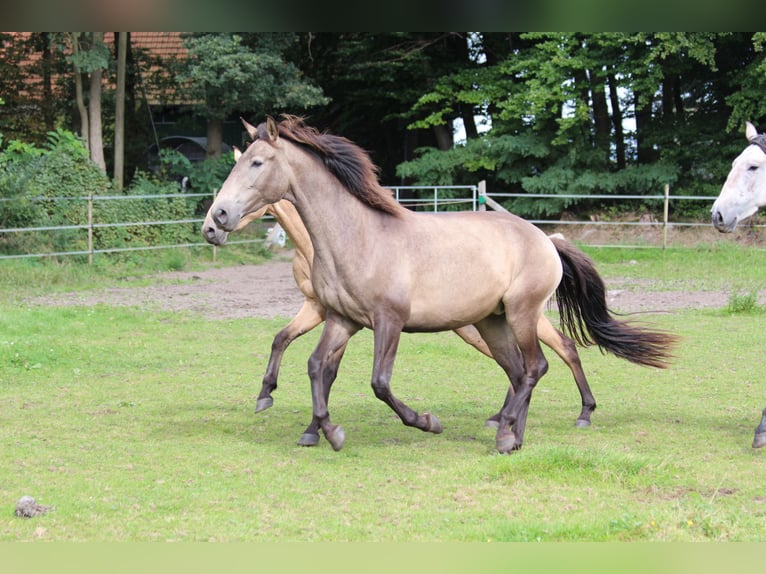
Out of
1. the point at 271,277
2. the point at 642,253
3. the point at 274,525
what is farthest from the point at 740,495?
the point at 642,253

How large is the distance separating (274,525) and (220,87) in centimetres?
1632

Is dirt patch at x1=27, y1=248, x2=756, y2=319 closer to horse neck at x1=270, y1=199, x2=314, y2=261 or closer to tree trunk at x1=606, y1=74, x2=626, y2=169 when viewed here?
horse neck at x1=270, y1=199, x2=314, y2=261

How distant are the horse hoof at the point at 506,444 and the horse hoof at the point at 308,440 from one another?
3.92ft

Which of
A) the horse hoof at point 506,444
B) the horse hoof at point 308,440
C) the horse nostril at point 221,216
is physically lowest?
the horse hoof at point 308,440

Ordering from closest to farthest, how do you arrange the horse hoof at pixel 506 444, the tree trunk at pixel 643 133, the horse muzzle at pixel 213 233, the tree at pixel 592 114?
the horse muzzle at pixel 213 233 → the horse hoof at pixel 506 444 → the tree at pixel 592 114 → the tree trunk at pixel 643 133

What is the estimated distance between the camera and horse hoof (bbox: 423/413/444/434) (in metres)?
5.80

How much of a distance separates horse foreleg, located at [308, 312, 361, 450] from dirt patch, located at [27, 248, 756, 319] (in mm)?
6132

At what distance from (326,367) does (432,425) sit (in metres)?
0.80

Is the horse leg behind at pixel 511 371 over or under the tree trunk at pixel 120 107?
under

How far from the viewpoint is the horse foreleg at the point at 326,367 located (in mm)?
5590

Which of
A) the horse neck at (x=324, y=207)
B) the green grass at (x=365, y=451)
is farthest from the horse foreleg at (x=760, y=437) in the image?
the horse neck at (x=324, y=207)

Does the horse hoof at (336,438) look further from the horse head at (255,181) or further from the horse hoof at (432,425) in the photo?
the horse head at (255,181)

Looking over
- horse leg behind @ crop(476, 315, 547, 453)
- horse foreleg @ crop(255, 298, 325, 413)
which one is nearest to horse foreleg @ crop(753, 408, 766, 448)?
horse leg behind @ crop(476, 315, 547, 453)

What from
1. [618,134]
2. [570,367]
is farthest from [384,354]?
[618,134]
